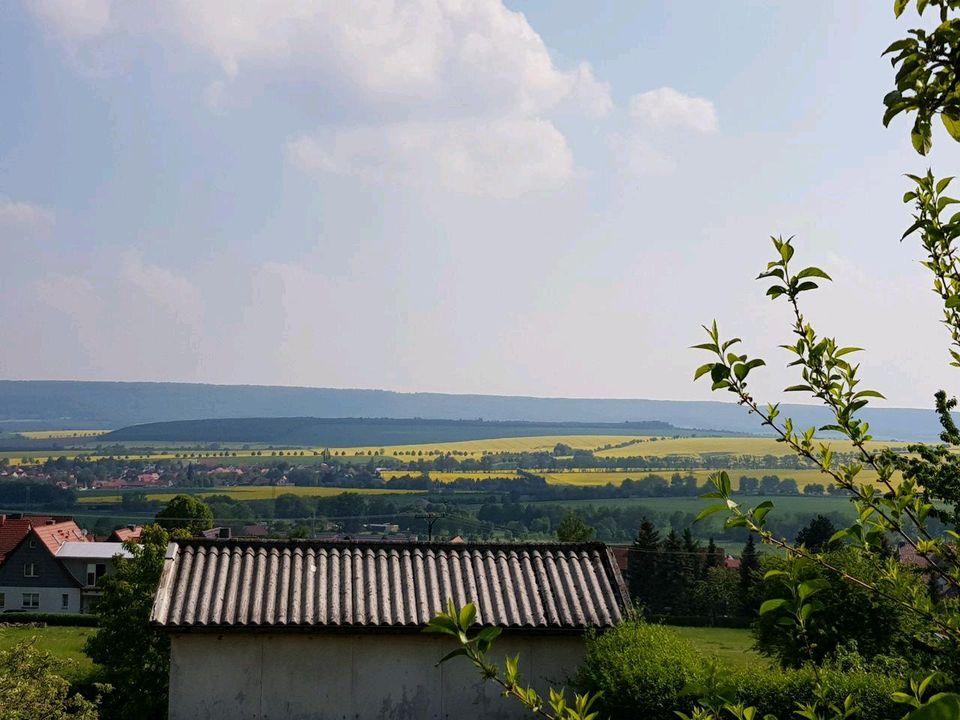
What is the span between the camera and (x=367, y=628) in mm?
15031

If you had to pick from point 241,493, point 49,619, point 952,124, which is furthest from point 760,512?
point 241,493

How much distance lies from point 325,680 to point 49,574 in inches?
3166

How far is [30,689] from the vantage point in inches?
782

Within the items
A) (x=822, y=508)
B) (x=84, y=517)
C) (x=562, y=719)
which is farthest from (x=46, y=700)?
(x=84, y=517)

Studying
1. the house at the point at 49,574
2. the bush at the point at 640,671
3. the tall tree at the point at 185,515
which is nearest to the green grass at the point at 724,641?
the tall tree at the point at 185,515

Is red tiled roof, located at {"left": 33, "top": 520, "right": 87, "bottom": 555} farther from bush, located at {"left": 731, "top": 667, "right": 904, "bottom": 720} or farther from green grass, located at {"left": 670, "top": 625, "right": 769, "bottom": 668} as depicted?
bush, located at {"left": 731, "top": 667, "right": 904, "bottom": 720}

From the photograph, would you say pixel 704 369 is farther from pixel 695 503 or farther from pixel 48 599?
pixel 695 503

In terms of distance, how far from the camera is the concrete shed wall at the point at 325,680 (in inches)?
591

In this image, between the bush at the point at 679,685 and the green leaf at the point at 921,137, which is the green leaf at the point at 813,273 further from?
the bush at the point at 679,685

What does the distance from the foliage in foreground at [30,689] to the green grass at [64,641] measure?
21.8 m

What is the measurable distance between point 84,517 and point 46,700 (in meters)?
146

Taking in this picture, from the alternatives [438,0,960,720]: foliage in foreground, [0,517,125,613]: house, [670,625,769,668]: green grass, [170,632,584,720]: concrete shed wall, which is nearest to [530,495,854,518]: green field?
[670,625,769,668]: green grass

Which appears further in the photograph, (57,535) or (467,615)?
(57,535)

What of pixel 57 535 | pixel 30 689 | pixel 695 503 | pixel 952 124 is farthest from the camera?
pixel 695 503
